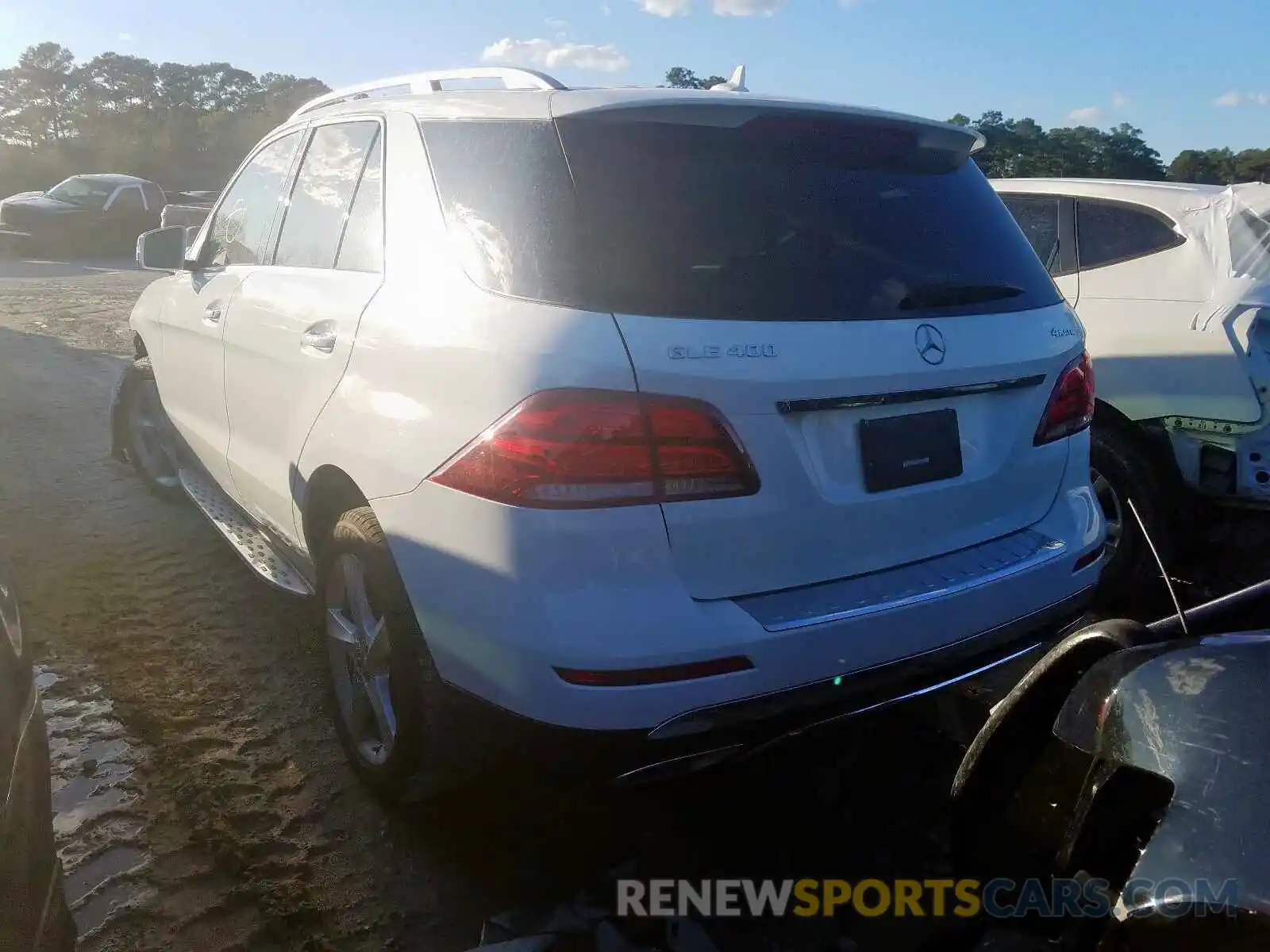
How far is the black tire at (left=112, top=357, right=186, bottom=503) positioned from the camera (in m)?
5.21

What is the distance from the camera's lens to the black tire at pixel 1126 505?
4.27 m

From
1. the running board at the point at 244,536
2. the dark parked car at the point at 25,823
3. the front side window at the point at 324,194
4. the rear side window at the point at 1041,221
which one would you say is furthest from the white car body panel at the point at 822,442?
the rear side window at the point at 1041,221

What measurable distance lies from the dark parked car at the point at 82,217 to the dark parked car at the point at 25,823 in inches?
852

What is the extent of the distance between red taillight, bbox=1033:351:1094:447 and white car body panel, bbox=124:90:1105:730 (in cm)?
4

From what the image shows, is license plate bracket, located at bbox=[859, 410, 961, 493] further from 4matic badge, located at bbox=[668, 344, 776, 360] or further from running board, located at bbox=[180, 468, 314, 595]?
running board, located at bbox=[180, 468, 314, 595]

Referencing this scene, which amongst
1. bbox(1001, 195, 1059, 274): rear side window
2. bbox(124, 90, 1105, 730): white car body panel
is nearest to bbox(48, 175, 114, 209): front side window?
bbox(1001, 195, 1059, 274): rear side window

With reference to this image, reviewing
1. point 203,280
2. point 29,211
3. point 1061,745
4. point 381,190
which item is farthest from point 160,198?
point 1061,745

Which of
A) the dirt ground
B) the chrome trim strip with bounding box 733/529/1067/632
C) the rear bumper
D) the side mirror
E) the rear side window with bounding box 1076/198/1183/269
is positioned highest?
the rear side window with bounding box 1076/198/1183/269

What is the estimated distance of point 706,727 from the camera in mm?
2135

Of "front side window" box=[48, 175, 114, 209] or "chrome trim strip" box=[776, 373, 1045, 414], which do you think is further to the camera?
"front side window" box=[48, 175, 114, 209]

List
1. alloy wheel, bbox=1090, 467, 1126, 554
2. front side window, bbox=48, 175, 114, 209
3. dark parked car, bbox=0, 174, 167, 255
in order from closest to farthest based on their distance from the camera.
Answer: alloy wheel, bbox=1090, 467, 1126, 554, dark parked car, bbox=0, 174, 167, 255, front side window, bbox=48, 175, 114, 209

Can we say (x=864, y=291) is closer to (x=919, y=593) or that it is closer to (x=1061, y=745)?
(x=919, y=593)

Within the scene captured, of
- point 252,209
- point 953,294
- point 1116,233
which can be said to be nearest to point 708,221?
point 953,294

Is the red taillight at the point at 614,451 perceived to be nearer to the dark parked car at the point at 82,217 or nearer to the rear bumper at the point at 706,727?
the rear bumper at the point at 706,727
